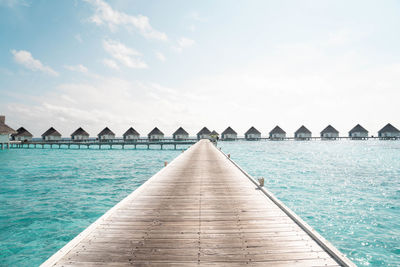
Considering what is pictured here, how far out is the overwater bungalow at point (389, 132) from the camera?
7299 centimetres

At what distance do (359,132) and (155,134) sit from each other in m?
78.4

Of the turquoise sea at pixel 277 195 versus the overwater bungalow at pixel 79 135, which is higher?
the overwater bungalow at pixel 79 135

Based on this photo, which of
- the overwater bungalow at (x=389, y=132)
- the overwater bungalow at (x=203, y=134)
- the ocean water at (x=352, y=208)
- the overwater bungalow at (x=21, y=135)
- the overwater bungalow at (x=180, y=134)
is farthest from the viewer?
the overwater bungalow at (x=389, y=132)

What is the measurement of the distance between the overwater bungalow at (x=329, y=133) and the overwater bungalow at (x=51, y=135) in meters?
94.8

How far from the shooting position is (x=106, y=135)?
6328cm

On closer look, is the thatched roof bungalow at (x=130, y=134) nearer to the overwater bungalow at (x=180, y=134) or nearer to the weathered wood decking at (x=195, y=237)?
the overwater bungalow at (x=180, y=134)

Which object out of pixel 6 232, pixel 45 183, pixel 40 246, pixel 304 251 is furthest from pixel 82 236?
pixel 45 183

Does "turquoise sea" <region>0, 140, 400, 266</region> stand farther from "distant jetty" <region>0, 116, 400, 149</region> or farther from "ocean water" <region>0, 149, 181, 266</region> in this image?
"distant jetty" <region>0, 116, 400, 149</region>

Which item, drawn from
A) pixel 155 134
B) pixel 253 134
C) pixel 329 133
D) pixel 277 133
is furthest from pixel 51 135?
pixel 329 133

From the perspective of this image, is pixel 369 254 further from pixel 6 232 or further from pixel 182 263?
pixel 6 232

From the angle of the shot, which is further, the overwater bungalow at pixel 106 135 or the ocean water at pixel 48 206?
the overwater bungalow at pixel 106 135

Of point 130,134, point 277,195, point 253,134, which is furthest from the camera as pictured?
point 253,134

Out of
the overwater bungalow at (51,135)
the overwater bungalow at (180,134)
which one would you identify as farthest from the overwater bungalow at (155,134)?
the overwater bungalow at (51,135)

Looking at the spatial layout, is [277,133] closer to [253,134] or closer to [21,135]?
[253,134]
